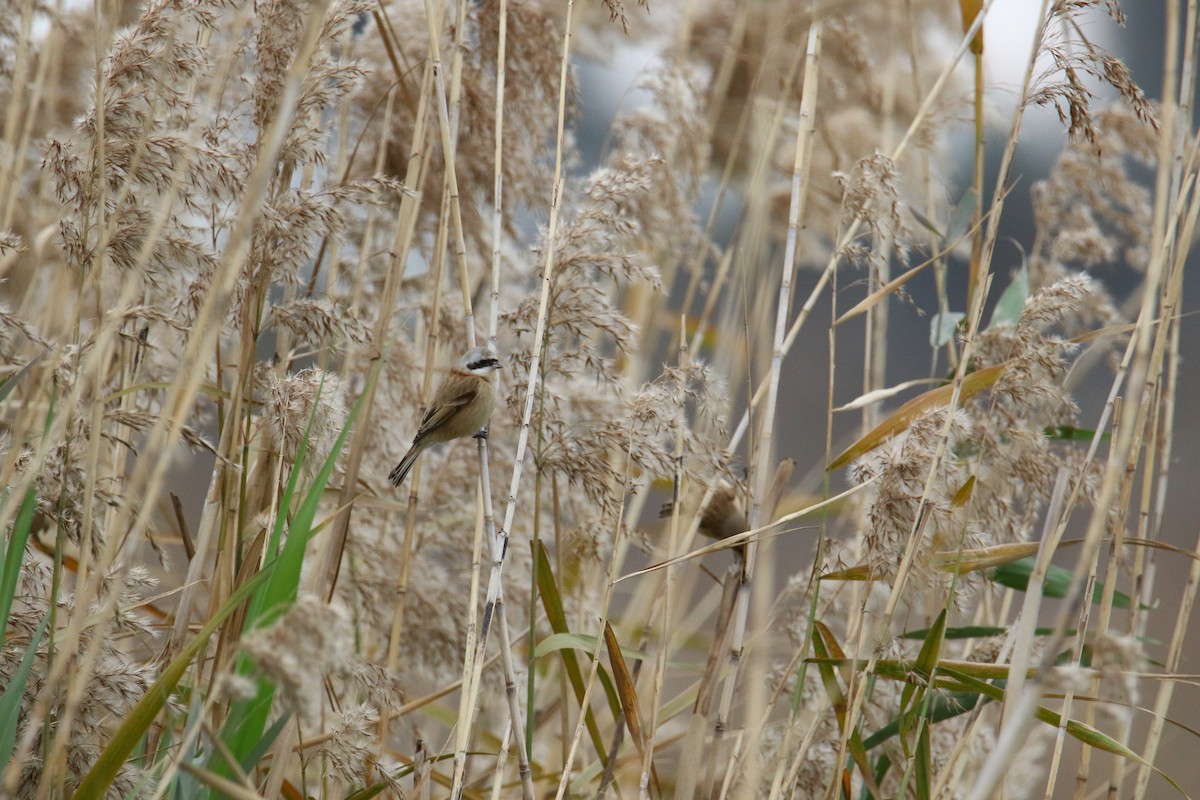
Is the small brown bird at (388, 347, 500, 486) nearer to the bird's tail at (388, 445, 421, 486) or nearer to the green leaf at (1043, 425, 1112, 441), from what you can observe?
the bird's tail at (388, 445, 421, 486)

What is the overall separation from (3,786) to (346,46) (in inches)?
78.6

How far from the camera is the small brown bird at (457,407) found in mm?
2264

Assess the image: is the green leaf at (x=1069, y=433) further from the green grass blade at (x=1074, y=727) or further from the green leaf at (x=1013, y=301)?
the green grass blade at (x=1074, y=727)

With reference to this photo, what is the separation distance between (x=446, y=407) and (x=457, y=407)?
41 mm

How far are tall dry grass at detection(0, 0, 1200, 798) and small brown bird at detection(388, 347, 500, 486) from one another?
0.35ft

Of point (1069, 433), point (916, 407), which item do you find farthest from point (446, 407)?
point (1069, 433)

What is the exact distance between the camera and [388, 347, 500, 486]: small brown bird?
2.26m

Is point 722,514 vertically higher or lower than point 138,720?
higher

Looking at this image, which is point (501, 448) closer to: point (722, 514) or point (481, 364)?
point (481, 364)

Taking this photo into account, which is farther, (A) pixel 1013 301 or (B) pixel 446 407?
(B) pixel 446 407

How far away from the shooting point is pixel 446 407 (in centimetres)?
235

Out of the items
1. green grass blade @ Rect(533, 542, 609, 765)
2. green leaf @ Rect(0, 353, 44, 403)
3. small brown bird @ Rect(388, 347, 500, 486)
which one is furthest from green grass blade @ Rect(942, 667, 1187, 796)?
green leaf @ Rect(0, 353, 44, 403)

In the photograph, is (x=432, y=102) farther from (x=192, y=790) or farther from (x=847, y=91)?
(x=847, y=91)

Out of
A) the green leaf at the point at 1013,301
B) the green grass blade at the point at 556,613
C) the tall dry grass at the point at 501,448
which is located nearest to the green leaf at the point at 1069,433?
the tall dry grass at the point at 501,448
